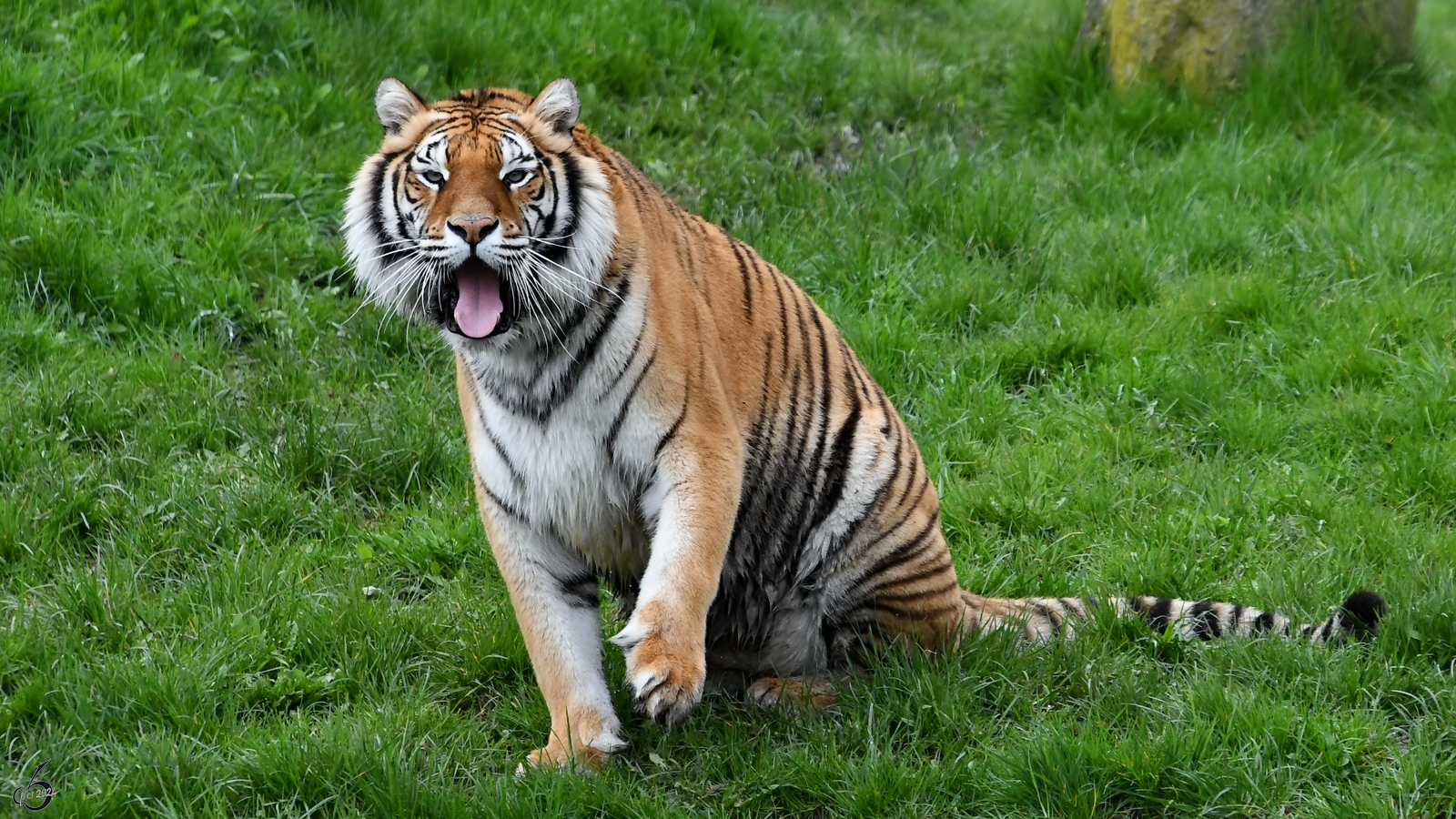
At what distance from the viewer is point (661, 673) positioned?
3.41 m

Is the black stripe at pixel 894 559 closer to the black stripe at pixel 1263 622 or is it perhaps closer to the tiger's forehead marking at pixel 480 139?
the black stripe at pixel 1263 622

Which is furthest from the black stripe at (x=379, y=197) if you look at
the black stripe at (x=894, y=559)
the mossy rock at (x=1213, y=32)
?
the mossy rock at (x=1213, y=32)

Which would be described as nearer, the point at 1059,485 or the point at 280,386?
the point at 1059,485

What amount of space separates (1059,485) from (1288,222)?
218cm

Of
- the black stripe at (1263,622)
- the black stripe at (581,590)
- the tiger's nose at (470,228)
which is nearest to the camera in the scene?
the tiger's nose at (470,228)

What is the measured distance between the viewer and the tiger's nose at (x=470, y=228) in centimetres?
354

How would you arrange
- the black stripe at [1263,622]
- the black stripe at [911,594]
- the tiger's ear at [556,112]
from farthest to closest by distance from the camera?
the black stripe at [911,594], the black stripe at [1263,622], the tiger's ear at [556,112]

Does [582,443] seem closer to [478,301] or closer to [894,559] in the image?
[478,301]

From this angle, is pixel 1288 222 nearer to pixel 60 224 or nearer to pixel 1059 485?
pixel 1059 485

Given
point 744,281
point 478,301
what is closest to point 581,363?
point 478,301

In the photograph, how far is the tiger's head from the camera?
142 inches

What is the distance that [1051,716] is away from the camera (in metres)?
3.82

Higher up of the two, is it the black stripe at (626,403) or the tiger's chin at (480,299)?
the tiger's chin at (480,299)

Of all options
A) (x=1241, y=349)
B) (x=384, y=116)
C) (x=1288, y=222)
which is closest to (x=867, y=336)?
(x=1241, y=349)
